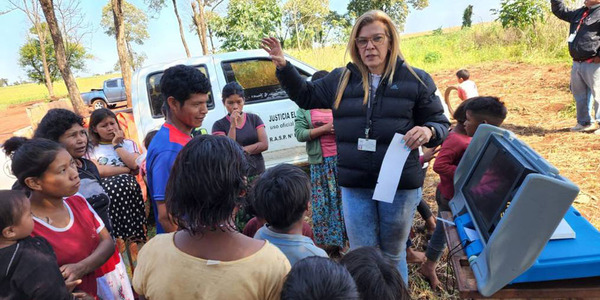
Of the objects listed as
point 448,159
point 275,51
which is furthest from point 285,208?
point 448,159

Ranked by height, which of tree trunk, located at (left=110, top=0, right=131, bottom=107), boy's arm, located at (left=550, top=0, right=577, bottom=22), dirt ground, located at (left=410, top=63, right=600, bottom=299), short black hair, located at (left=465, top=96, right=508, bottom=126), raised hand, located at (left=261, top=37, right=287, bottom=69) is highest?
tree trunk, located at (left=110, top=0, right=131, bottom=107)

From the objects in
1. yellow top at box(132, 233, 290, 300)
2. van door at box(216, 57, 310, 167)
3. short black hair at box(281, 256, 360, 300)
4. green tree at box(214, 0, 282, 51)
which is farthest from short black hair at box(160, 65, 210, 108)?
green tree at box(214, 0, 282, 51)

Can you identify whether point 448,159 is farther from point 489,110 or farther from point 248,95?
point 248,95

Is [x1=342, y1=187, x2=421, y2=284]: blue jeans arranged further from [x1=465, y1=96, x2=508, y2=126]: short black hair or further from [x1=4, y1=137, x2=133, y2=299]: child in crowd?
[x1=4, y1=137, x2=133, y2=299]: child in crowd

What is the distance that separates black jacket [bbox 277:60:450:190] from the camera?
6.23 ft

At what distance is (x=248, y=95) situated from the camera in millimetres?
4809

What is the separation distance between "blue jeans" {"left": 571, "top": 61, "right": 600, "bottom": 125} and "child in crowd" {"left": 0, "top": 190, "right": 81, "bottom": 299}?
20.9 ft

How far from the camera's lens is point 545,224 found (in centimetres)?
107

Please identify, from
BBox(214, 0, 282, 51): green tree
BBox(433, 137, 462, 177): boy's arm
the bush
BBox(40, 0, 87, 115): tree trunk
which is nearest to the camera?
BBox(433, 137, 462, 177): boy's arm

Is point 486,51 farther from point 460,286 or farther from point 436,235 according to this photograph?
point 460,286

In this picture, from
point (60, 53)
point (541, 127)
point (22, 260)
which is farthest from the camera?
point (60, 53)

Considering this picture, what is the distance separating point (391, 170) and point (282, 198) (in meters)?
0.67

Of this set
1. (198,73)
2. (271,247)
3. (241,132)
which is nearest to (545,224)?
(271,247)

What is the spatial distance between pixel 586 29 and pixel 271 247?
19.1 ft
